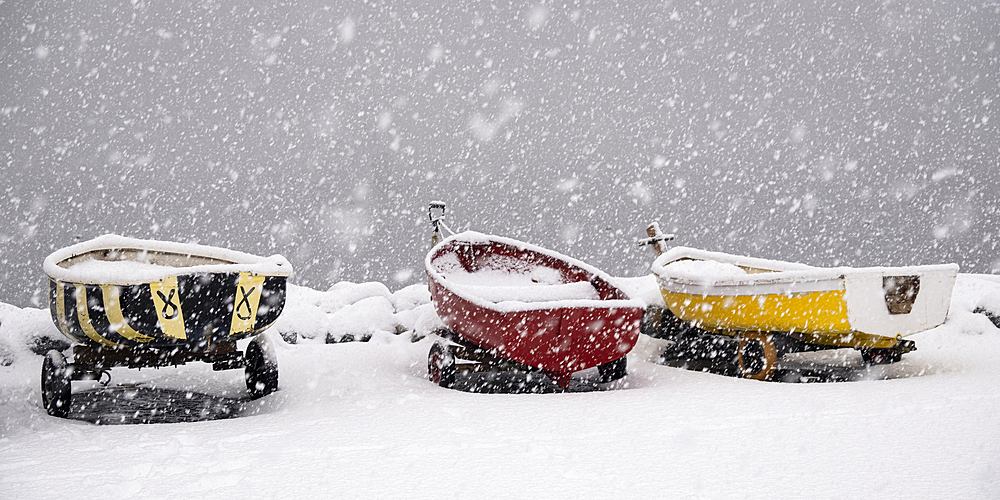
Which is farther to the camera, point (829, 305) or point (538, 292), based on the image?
point (538, 292)

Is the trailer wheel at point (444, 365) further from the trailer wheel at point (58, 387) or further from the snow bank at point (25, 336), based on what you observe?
the snow bank at point (25, 336)

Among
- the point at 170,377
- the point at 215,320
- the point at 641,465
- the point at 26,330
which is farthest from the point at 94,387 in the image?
the point at 641,465

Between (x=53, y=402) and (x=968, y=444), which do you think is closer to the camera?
(x=968, y=444)

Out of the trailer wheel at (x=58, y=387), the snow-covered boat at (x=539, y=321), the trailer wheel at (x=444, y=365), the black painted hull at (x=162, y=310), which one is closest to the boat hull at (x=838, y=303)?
the snow-covered boat at (x=539, y=321)

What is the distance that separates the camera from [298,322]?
468cm

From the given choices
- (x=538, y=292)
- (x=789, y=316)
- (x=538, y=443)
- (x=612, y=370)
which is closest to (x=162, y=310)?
(x=538, y=443)

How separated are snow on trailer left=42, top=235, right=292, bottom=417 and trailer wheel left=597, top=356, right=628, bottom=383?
1830 millimetres

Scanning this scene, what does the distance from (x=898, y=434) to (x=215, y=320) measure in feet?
9.19

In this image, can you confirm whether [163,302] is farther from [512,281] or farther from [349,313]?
[512,281]

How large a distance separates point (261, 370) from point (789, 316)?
2.84m

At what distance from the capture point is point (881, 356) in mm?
3711

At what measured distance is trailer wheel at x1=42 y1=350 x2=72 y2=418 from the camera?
274cm

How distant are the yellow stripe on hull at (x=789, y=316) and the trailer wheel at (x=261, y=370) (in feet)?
8.40

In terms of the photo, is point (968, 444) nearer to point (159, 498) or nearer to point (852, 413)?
point (852, 413)
